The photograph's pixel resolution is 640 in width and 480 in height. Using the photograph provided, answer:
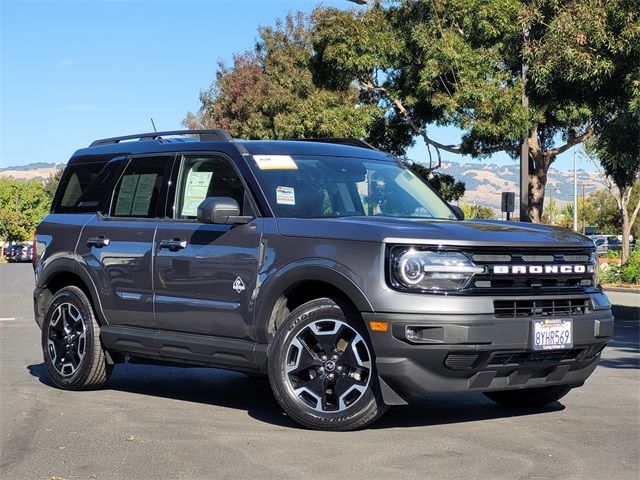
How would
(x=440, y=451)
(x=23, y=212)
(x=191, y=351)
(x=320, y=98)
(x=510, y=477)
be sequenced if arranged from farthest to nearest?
1. (x=23, y=212)
2. (x=320, y=98)
3. (x=191, y=351)
4. (x=440, y=451)
5. (x=510, y=477)

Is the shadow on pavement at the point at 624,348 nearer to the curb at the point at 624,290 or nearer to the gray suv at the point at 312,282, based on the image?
the gray suv at the point at 312,282

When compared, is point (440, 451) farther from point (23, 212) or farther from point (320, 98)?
point (23, 212)

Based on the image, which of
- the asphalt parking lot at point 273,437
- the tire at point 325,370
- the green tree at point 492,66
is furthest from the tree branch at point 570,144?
the tire at point 325,370

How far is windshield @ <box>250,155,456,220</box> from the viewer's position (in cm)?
736

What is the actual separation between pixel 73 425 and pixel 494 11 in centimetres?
2247

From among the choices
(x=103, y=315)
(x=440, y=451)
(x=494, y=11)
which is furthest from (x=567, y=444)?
(x=494, y=11)

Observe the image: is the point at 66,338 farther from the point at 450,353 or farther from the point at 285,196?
the point at 450,353

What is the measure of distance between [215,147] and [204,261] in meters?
0.95

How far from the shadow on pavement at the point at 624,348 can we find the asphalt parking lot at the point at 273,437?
1830 mm

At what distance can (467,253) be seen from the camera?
252 inches

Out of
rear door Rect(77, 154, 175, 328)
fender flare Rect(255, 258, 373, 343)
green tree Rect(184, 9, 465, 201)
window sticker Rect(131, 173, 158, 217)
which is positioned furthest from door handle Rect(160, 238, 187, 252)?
green tree Rect(184, 9, 465, 201)

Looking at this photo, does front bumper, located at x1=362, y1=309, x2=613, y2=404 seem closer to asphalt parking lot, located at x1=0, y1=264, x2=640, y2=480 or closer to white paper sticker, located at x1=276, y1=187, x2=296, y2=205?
asphalt parking lot, located at x1=0, y1=264, x2=640, y2=480

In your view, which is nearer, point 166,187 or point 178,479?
point 178,479

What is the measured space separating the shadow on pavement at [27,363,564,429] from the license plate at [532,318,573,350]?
849 mm
